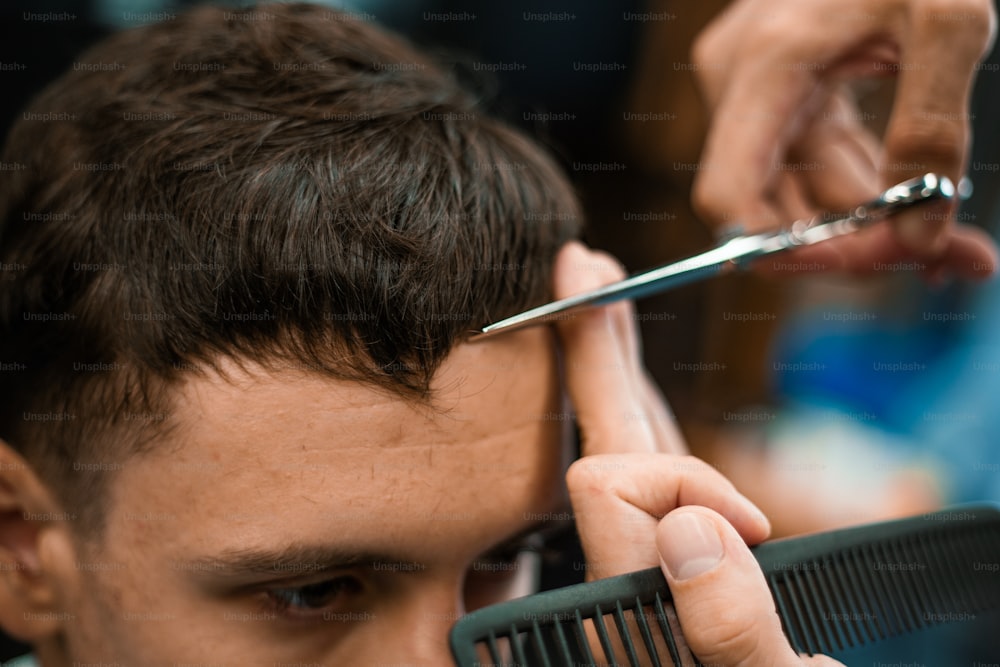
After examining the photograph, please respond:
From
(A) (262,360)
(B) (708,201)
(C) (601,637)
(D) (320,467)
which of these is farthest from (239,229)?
(B) (708,201)

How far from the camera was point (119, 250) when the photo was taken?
73 centimetres

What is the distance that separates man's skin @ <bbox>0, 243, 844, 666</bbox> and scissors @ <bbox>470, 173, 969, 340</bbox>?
5 centimetres

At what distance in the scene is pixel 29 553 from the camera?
0.85 m

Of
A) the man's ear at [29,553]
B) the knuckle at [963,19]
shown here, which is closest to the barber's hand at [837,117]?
the knuckle at [963,19]

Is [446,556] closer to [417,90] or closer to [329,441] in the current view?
[329,441]

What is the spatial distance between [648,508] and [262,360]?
355mm

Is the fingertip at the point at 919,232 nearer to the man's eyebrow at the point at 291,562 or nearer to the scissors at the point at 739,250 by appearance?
the scissors at the point at 739,250

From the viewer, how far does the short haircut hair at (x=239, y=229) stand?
0.69m

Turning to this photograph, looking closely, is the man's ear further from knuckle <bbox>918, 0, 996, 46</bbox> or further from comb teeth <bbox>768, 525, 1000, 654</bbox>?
knuckle <bbox>918, 0, 996, 46</bbox>

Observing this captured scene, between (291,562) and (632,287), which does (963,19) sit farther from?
(291,562)

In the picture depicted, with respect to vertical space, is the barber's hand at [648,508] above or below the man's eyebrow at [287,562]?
above

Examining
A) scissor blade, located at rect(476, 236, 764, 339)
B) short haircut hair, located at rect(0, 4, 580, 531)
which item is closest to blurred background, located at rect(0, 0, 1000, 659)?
short haircut hair, located at rect(0, 4, 580, 531)

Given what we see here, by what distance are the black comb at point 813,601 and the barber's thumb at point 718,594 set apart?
31 millimetres

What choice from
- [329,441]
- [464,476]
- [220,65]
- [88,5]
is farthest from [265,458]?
[88,5]
